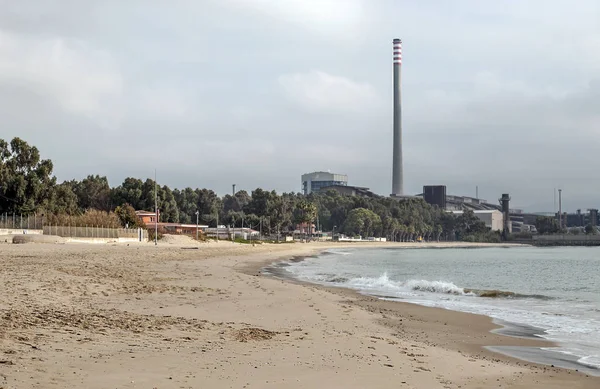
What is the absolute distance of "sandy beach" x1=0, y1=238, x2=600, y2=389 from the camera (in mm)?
9508

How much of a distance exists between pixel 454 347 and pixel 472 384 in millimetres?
4365

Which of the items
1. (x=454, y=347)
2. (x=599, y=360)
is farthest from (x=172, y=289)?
(x=599, y=360)

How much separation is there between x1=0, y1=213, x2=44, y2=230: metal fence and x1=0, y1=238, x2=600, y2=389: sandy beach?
5124 cm

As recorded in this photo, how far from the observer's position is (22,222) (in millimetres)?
69312

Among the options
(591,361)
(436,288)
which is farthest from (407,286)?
(591,361)

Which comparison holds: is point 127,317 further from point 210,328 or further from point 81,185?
point 81,185

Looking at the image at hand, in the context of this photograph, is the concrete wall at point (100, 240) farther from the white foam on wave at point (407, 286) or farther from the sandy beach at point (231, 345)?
the sandy beach at point (231, 345)

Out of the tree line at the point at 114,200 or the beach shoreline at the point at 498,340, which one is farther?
the tree line at the point at 114,200

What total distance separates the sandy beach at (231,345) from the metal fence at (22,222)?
5124 cm

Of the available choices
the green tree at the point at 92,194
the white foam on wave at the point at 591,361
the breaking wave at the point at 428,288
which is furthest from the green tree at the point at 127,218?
the white foam on wave at the point at 591,361

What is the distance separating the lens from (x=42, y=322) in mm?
12727

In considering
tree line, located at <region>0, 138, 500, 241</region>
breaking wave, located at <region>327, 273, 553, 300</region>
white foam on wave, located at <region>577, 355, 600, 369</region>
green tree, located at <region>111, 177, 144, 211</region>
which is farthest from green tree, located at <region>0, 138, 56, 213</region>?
white foam on wave, located at <region>577, 355, 600, 369</region>

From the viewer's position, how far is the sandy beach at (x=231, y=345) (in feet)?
31.2

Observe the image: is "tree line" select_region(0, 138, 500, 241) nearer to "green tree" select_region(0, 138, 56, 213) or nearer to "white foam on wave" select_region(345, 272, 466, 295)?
"green tree" select_region(0, 138, 56, 213)
